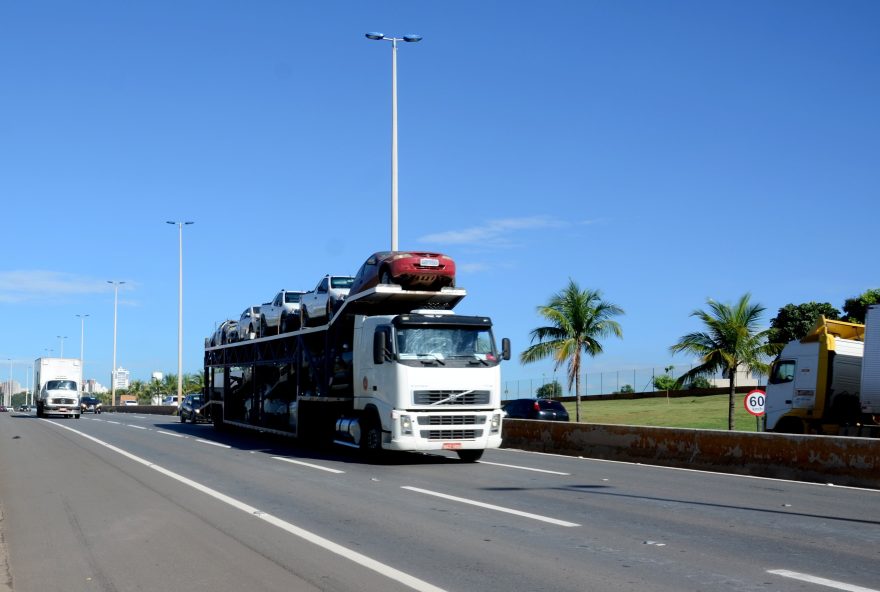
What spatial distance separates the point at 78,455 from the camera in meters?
21.7

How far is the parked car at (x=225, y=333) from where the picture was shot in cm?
3148

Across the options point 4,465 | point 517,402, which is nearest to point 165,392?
point 517,402

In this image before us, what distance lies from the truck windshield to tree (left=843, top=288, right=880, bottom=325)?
5351cm

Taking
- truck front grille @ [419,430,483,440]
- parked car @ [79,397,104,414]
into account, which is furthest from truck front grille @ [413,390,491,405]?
parked car @ [79,397,104,414]

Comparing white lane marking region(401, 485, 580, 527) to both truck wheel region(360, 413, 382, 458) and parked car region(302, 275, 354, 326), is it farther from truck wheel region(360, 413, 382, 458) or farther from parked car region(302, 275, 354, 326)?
parked car region(302, 275, 354, 326)

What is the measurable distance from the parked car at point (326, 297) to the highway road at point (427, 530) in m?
4.94

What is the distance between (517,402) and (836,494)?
822 inches

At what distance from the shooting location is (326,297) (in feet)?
73.8

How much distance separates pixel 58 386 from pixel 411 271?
39.6 meters

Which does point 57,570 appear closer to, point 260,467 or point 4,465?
point 260,467

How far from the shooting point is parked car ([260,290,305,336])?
25609 millimetres

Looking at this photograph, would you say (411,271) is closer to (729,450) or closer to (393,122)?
(729,450)

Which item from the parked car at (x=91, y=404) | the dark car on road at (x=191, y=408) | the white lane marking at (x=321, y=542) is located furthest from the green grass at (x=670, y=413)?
the parked car at (x=91, y=404)

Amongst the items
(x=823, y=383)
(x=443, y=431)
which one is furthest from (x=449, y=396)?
(x=823, y=383)
